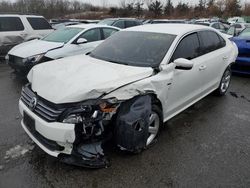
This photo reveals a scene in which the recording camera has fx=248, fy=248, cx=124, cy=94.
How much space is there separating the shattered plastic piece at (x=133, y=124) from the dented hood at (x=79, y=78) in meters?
0.29

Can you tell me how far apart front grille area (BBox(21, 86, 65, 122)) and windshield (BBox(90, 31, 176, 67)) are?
136cm

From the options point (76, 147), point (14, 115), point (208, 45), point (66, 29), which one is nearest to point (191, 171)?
point (76, 147)

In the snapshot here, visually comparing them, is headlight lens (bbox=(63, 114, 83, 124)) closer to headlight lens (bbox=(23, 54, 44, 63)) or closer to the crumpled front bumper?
the crumpled front bumper

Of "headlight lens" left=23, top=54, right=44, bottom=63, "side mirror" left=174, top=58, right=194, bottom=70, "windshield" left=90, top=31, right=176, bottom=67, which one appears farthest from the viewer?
"headlight lens" left=23, top=54, right=44, bottom=63

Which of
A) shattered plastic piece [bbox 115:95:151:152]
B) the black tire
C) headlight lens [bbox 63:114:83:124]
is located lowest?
the black tire

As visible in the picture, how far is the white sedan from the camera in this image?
2832 mm

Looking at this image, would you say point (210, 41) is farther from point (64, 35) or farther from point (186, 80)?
point (64, 35)

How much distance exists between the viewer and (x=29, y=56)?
20.9 feet

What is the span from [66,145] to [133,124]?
2.72 feet

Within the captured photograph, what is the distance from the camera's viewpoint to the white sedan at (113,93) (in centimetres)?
283

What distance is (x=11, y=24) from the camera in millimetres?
9359

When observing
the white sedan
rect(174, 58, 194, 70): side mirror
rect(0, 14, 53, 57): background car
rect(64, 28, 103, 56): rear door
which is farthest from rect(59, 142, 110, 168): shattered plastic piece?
rect(0, 14, 53, 57): background car

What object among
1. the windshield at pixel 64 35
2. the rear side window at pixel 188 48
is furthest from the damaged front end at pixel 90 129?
the windshield at pixel 64 35

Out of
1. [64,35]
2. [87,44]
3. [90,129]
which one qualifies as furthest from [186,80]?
[64,35]
